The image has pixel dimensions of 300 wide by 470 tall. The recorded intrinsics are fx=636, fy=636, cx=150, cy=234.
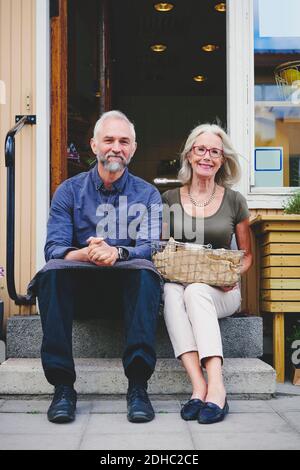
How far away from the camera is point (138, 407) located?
2.42 metres

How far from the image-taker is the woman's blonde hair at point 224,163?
3.08 m

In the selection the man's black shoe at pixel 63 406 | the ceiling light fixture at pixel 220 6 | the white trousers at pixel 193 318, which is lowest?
the man's black shoe at pixel 63 406

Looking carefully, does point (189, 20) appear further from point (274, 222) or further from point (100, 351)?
point (100, 351)

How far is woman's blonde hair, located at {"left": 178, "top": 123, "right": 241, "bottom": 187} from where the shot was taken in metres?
3.08

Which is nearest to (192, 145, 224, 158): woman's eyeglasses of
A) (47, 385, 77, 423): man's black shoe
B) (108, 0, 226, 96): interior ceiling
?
(47, 385, 77, 423): man's black shoe

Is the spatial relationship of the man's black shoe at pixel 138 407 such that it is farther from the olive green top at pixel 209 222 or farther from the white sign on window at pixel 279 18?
the white sign on window at pixel 279 18

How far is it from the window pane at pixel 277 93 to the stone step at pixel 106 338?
89 centimetres

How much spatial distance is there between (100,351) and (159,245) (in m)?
0.68

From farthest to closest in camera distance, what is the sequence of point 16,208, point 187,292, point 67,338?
point 16,208
point 187,292
point 67,338

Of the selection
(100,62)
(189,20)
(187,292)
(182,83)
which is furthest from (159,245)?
(182,83)

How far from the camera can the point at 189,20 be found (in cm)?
654

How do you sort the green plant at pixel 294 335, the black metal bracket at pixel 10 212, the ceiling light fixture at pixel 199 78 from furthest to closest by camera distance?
the ceiling light fixture at pixel 199 78 < the green plant at pixel 294 335 < the black metal bracket at pixel 10 212

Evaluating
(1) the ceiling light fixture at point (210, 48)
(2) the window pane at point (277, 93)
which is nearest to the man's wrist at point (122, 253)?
(2) the window pane at point (277, 93)

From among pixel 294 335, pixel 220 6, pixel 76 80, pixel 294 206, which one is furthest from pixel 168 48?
pixel 294 335
